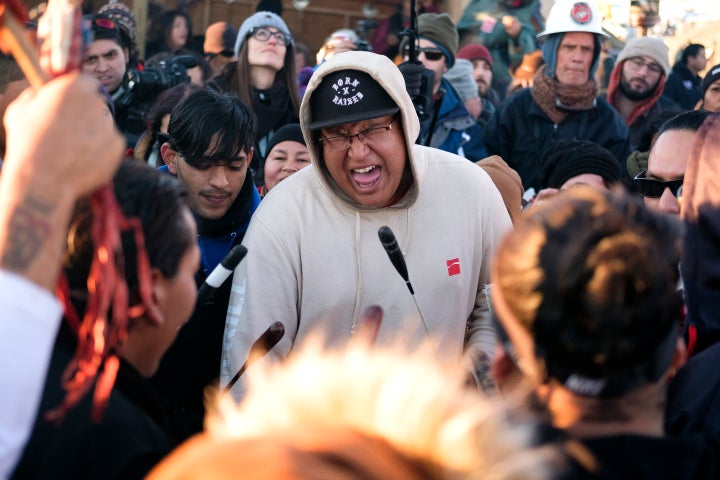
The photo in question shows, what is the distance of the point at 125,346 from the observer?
2.21 m

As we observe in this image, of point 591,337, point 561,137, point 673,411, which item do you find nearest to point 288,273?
point 673,411

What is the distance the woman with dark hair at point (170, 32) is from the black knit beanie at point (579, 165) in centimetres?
548

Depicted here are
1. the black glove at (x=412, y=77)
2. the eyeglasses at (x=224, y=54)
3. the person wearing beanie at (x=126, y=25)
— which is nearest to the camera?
the black glove at (x=412, y=77)

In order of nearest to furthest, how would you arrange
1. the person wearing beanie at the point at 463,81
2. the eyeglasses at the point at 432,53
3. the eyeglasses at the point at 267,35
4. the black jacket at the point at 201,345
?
the black jacket at the point at 201,345, the eyeglasses at the point at 267,35, the eyeglasses at the point at 432,53, the person wearing beanie at the point at 463,81

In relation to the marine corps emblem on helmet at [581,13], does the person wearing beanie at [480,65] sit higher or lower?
lower

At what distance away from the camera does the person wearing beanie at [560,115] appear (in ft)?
20.8

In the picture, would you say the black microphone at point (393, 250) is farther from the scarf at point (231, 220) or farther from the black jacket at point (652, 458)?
the black jacket at point (652, 458)

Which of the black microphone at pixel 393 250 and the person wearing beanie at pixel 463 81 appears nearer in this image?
the black microphone at pixel 393 250

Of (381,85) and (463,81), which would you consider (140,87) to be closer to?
(463,81)

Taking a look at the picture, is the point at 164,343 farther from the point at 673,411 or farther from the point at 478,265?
the point at 478,265

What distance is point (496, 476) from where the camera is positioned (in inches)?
50.9

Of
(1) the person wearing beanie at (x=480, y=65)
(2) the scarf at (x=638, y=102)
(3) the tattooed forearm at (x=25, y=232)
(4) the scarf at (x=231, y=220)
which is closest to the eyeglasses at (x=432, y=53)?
(2) the scarf at (x=638, y=102)

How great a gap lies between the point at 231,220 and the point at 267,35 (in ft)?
8.90

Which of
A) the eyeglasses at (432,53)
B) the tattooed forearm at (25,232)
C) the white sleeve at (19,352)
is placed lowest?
the eyeglasses at (432,53)
